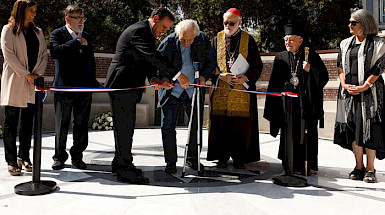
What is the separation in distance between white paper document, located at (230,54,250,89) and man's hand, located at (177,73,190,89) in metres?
0.79

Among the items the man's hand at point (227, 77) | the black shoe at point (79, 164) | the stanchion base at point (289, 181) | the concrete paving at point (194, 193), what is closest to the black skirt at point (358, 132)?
the concrete paving at point (194, 193)

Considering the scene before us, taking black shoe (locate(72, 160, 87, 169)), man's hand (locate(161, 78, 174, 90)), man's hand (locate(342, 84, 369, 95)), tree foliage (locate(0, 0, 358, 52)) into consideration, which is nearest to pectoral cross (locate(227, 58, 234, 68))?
man's hand (locate(161, 78, 174, 90))

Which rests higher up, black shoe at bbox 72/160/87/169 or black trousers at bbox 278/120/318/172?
black trousers at bbox 278/120/318/172

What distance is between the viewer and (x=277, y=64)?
490cm

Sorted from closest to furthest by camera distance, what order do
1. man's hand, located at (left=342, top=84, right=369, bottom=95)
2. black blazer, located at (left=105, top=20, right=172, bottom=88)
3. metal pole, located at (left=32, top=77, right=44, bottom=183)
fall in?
metal pole, located at (left=32, top=77, right=44, bottom=183) → black blazer, located at (left=105, top=20, right=172, bottom=88) → man's hand, located at (left=342, top=84, right=369, bottom=95)

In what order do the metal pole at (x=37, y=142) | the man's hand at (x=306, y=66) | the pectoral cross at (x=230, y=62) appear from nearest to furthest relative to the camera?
1. the metal pole at (x=37, y=142)
2. the man's hand at (x=306, y=66)
3. the pectoral cross at (x=230, y=62)

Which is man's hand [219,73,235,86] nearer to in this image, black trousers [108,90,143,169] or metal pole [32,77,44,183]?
black trousers [108,90,143,169]

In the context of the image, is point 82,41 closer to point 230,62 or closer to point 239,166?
point 230,62

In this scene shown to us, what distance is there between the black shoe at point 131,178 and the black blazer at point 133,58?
3.15ft

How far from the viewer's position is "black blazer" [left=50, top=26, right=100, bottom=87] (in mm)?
4734

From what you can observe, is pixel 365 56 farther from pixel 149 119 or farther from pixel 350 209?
pixel 149 119

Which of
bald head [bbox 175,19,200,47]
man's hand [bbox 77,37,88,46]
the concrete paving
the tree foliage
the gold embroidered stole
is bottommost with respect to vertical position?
the concrete paving

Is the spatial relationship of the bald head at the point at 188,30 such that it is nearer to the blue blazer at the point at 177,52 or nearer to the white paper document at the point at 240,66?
the blue blazer at the point at 177,52

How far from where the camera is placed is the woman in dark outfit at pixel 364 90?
4.34 meters
